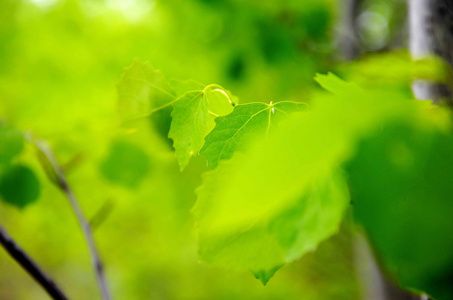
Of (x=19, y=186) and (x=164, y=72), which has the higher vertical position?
(x=164, y=72)

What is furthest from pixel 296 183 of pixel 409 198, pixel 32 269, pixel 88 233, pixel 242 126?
pixel 88 233

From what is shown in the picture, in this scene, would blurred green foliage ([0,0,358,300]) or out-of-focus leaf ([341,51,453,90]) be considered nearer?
out-of-focus leaf ([341,51,453,90])

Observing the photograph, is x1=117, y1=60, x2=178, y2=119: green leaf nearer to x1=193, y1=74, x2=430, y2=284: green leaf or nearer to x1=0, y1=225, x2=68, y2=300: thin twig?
x1=193, y1=74, x2=430, y2=284: green leaf

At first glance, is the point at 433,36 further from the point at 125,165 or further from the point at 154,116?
the point at 125,165

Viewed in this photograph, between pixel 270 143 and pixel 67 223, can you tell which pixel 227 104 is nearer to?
pixel 270 143

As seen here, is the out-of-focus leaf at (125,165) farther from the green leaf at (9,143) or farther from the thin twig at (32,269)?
the thin twig at (32,269)

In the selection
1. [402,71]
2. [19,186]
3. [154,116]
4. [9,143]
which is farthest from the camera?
[19,186]

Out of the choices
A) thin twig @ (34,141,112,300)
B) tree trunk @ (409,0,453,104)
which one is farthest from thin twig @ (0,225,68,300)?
tree trunk @ (409,0,453,104)

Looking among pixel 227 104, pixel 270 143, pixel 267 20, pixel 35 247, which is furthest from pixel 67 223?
pixel 270 143
